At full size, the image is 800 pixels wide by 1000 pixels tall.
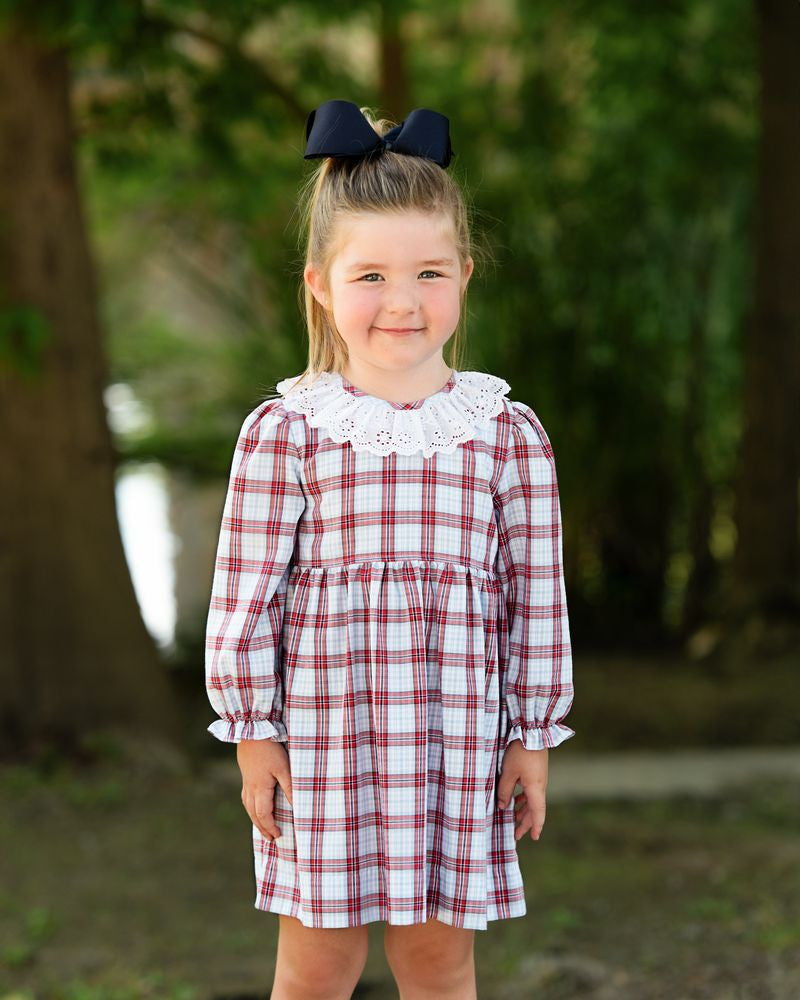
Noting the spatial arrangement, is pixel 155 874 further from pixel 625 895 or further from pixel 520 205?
pixel 520 205

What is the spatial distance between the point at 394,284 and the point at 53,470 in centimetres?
313

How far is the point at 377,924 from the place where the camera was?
362 cm

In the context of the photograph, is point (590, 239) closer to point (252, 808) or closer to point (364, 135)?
point (364, 135)

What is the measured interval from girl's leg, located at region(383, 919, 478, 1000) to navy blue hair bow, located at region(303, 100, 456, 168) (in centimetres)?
107

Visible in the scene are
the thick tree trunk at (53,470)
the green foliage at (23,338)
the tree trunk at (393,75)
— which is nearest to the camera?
the green foliage at (23,338)

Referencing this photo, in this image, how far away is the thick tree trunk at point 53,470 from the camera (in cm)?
441

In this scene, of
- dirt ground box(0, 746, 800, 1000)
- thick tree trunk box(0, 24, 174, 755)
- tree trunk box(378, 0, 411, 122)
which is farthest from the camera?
tree trunk box(378, 0, 411, 122)

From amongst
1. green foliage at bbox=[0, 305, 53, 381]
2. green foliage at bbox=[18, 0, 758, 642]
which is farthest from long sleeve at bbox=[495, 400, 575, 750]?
green foliage at bbox=[18, 0, 758, 642]

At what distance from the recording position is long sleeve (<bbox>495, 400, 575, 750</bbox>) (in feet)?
5.80

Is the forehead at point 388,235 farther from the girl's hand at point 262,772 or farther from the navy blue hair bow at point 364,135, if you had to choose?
the girl's hand at point 262,772

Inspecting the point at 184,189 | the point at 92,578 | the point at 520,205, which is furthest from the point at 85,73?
the point at 92,578

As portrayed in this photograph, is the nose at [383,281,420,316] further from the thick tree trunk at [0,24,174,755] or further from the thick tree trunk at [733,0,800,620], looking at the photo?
the thick tree trunk at [733,0,800,620]

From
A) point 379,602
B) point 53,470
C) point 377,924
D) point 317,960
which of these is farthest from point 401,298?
point 53,470

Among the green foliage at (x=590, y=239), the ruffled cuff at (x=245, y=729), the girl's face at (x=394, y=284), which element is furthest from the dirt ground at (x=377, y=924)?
the green foliage at (x=590, y=239)
